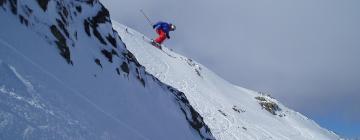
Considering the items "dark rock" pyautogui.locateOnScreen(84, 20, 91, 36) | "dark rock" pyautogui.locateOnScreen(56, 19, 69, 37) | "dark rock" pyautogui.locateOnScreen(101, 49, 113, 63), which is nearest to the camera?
"dark rock" pyautogui.locateOnScreen(56, 19, 69, 37)

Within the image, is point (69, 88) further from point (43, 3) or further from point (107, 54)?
point (107, 54)

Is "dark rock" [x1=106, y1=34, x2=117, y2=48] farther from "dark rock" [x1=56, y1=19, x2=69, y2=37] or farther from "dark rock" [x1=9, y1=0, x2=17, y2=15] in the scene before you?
"dark rock" [x1=9, y1=0, x2=17, y2=15]

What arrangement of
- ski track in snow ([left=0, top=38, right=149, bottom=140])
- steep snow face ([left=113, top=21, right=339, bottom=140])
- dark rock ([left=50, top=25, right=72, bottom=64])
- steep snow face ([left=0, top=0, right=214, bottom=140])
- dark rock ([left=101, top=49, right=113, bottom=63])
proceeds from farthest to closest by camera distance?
steep snow face ([left=113, top=21, right=339, bottom=140]) → dark rock ([left=101, top=49, right=113, bottom=63]) → dark rock ([left=50, top=25, right=72, bottom=64]) → ski track in snow ([left=0, top=38, right=149, bottom=140]) → steep snow face ([left=0, top=0, right=214, bottom=140])

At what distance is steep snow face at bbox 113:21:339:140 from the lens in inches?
1258

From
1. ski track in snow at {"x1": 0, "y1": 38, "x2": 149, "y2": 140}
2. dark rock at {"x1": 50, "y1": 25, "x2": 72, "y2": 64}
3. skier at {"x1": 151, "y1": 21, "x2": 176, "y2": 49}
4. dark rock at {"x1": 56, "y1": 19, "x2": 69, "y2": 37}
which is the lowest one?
ski track in snow at {"x1": 0, "y1": 38, "x2": 149, "y2": 140}

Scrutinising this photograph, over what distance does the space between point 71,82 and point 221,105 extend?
27704 mm

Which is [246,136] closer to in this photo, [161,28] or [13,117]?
[161,28]

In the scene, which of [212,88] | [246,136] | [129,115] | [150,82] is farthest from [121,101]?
[212,88]

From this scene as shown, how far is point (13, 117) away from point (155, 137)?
588cm

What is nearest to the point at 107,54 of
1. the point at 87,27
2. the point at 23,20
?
the point at 87,27

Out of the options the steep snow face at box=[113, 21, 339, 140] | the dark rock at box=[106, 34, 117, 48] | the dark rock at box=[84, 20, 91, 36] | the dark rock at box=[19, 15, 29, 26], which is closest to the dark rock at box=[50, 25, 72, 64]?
the dark rock at box=[19, 15, 29, 26]

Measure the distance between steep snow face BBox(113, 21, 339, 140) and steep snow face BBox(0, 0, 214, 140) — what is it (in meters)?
13.0

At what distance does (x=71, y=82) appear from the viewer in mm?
10125

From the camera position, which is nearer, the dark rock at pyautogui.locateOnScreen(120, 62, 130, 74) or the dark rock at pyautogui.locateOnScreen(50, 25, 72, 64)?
the dark rock at pyautogui.locateOnScreen(50, 25, 72, 64)
